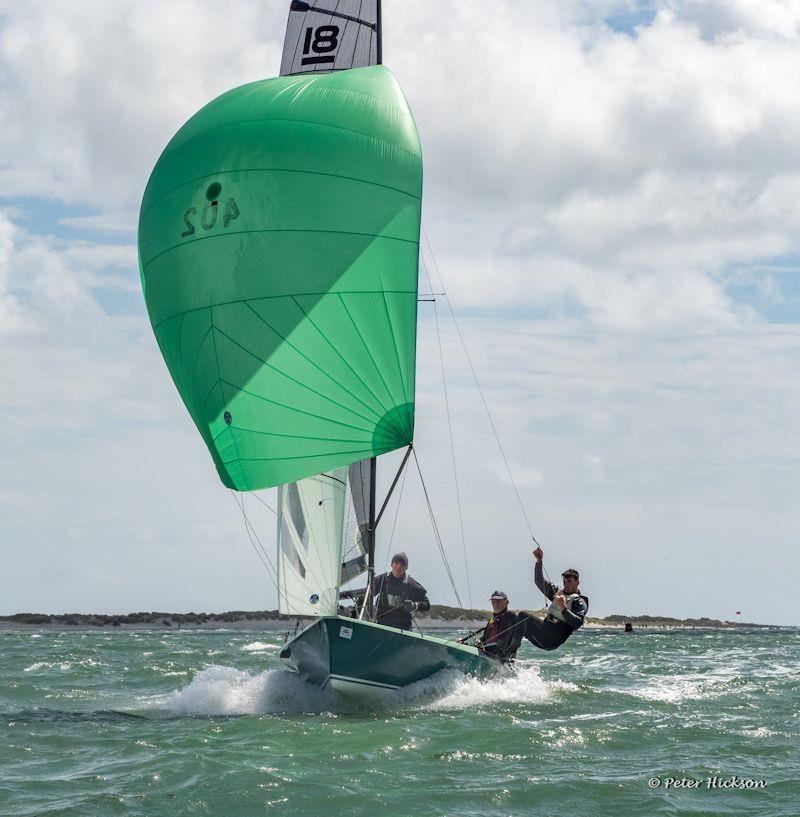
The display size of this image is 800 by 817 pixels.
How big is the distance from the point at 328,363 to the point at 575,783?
6.37 meters

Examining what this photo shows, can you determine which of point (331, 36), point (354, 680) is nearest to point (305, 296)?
point (354, 680)

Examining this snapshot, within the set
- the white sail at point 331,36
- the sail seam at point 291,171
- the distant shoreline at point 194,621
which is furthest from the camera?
the distant shoreline at point 194,621

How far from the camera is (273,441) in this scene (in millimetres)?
15070

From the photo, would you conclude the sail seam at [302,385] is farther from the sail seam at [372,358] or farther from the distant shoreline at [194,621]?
the distant shoreline at [194,621]

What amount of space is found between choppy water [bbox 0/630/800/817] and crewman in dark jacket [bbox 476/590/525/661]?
426 millimetres

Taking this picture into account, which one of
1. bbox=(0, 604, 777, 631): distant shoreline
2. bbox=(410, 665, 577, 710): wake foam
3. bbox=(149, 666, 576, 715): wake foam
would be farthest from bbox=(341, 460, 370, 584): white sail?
bbox=(0, 604, 777, 631): distant shoreline

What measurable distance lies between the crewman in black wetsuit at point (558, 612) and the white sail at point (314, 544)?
107 inches

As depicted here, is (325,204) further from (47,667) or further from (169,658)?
(169,658)

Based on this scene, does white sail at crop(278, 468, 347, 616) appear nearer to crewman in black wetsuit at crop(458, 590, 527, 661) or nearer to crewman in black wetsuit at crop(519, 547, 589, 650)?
crewman in black wetsuit at crop(458, 590, 527, 661)

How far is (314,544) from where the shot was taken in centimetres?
1680

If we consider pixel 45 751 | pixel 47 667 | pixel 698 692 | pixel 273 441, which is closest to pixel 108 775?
pixel 45 751

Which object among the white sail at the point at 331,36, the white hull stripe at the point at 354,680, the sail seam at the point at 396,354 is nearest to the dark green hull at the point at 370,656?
the white hull stripe at the point at 354,680

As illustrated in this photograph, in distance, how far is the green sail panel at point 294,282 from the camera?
14930mm

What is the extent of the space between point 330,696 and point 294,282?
5.23 meters
